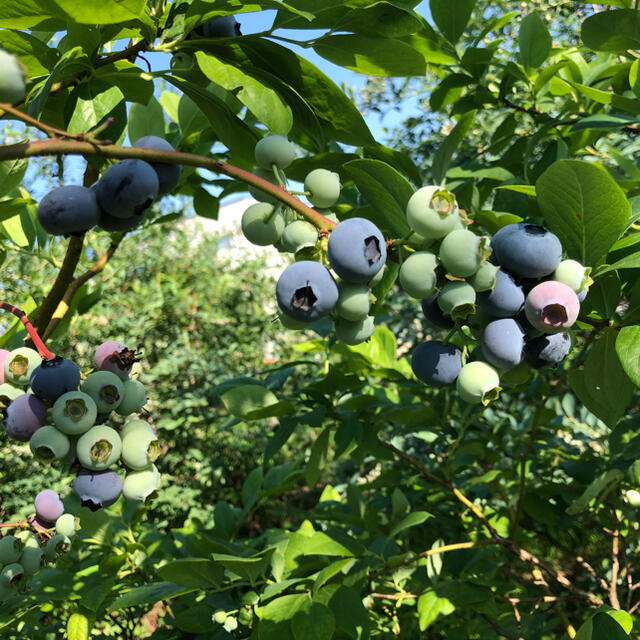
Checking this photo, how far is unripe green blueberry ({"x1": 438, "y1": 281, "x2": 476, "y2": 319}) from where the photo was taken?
68 centimetres

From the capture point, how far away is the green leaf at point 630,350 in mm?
729

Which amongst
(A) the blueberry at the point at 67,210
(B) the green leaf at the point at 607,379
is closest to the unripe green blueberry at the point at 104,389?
(A) the blueberry at the point at 67,210

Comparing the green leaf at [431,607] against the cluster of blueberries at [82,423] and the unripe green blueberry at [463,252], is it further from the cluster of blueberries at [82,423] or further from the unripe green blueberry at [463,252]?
the unripe green blueberry at [463,252]

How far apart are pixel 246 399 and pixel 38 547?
563mm

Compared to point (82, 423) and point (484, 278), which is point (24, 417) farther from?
point (484, 278)

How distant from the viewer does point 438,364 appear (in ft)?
2.52

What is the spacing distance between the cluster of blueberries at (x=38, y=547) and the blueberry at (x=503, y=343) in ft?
2.86

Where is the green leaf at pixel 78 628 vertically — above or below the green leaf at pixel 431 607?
below

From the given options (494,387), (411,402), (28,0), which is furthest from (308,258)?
(411,402)

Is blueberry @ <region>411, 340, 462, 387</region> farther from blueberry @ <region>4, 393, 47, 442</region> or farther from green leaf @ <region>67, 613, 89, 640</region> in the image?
green leaf @ <region>67, 613, 89, 640</region>

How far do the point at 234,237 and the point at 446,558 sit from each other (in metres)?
6.85

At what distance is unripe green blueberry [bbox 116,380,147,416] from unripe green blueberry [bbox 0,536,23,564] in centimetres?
41

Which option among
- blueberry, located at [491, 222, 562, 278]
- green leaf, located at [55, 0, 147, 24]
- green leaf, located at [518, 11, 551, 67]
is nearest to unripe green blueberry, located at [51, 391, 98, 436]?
green leaf, located at [55, 0, 147, 24]

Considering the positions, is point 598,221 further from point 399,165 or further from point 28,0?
point 28,0
